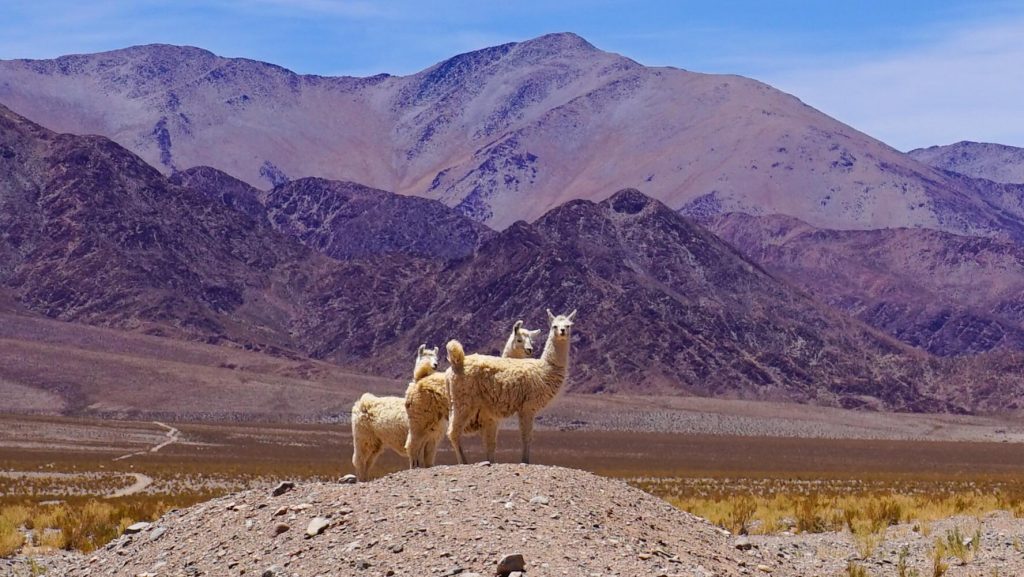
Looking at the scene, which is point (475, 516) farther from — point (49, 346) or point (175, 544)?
point (49, 346)

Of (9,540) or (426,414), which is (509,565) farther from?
(9,540)

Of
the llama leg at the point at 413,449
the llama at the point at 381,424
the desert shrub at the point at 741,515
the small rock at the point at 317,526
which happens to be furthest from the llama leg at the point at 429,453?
the desert shrub at the point at 741,515

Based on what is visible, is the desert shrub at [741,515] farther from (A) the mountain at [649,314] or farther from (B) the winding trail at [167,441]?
(A) the mountain at [649,314]

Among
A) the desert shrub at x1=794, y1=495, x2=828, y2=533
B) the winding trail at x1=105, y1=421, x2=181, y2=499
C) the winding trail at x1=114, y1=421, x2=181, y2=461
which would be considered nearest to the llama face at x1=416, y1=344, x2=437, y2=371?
the desert shrub at x1=794, y1=495, x2=828, y2=533

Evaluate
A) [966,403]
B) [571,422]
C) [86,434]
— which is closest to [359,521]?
[86,434]

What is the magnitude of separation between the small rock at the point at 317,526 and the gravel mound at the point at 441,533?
0.01 metres

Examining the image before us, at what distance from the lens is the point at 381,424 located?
21.6 meters

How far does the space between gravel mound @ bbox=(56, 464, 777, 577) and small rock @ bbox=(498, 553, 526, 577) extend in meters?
0.01

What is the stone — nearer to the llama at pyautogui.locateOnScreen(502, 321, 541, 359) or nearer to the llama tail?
the llama tail

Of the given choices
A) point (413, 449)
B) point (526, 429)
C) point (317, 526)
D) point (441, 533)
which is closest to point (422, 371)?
point (413, 449)

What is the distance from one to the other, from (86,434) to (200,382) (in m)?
35.6

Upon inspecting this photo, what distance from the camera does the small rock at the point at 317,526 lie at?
15.7 m

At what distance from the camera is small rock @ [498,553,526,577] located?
44.8 ft

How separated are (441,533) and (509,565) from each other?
1.35m
